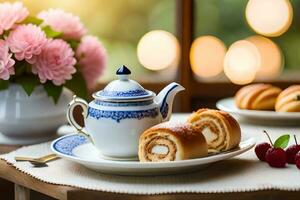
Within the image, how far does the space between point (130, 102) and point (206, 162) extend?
171 millimetres

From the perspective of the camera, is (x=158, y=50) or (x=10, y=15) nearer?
(x=10, y=15)

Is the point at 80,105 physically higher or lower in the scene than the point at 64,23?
lower

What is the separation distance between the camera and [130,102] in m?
1.11

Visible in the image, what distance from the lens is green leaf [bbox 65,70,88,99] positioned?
1509 mm

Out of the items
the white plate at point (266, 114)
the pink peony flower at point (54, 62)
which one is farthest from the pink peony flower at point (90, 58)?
the white plate at point (266, 114)

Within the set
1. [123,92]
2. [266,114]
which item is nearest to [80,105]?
[123,92]

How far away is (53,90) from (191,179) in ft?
1.68

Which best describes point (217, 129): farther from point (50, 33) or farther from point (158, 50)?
point (158, 50)

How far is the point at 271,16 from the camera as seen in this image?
90.0 inches

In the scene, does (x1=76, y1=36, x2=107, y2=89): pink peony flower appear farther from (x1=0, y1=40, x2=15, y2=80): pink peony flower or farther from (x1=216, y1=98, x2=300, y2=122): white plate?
(x1=216, y1=98, x2=300, y2=122): white plate

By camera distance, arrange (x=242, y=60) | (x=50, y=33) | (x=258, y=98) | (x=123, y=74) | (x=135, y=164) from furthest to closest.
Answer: (x=242, y=60) < (x=258, y=98) < (x=50, y=33) < (x=123, y=74) < (x=135, y=164)

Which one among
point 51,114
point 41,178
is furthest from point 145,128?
point 51,114

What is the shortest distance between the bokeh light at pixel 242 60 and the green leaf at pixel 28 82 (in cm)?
95

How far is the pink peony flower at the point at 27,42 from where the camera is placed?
1.39 metres
